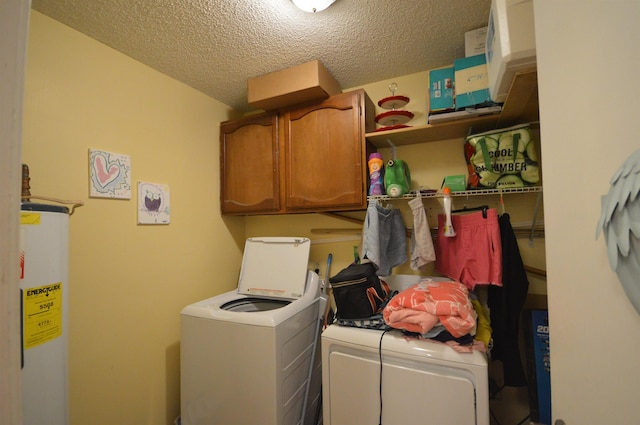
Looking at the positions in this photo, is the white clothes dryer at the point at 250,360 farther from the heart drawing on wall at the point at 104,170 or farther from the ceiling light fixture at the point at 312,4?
the ceiling light fixture at the point at 312,4

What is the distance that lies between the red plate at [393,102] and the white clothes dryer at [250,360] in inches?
49.7

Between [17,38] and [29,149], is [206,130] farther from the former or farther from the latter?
[17,38]

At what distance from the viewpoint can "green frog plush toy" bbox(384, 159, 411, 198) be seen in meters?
1.56

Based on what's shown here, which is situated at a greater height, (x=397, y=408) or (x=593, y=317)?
(x=593, y=317)

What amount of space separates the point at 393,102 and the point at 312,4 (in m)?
0.75

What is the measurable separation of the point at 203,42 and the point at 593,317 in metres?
2.01

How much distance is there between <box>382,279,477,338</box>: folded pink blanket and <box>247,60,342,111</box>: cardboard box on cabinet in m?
1.36

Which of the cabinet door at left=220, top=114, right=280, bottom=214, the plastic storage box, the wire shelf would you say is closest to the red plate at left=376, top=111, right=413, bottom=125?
the wire shelf

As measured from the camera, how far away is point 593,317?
56 cm

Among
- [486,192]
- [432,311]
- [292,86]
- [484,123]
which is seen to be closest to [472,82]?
[484,123]

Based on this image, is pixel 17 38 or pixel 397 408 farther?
pixel 397 408

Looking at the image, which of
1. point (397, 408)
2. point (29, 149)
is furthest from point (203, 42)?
point (397, 408)

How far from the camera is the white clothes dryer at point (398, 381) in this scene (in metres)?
1.03

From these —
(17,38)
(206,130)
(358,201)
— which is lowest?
(358,201)
